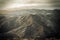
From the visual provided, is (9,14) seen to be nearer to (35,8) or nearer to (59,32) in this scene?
(35,8)

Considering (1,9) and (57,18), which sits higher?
(1,9)

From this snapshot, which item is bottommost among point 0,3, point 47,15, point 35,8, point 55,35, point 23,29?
point 55,35

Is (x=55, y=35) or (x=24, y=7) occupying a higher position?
(x=24, y=7)

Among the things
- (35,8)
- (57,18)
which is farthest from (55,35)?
(35,8)

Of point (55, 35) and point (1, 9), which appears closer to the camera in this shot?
point (55, 35)

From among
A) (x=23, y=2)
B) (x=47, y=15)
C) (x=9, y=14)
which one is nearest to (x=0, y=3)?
(x=9, y=14)

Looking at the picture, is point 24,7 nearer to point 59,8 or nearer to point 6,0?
point 6,0
